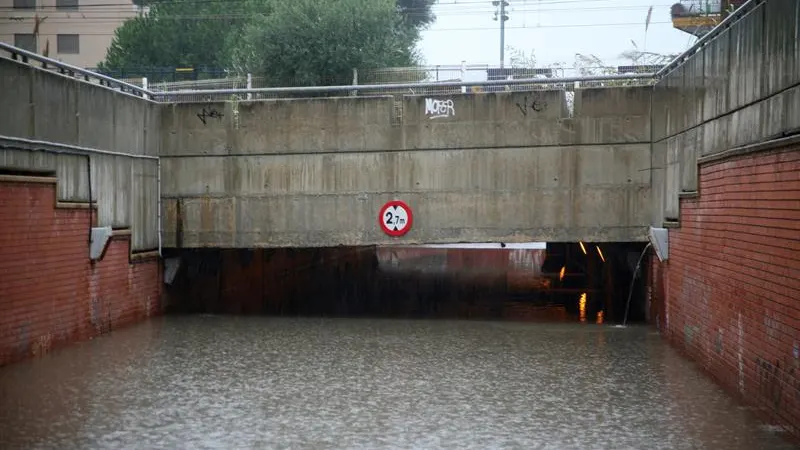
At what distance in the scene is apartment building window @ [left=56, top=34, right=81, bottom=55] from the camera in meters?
59.2

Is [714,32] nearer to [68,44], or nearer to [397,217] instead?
[397,217]

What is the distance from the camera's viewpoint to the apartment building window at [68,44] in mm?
59250

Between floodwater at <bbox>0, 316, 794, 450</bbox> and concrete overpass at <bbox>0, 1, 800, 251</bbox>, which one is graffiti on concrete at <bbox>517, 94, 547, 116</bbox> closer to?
concrete overpass at <bbox>0, 1, 800, 251</bbox>

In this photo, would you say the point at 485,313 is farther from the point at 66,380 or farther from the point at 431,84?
the point at 66,380

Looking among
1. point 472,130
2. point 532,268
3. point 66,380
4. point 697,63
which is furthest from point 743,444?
point 532,268

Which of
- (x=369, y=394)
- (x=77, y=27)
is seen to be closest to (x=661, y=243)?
(x=369, y=394)

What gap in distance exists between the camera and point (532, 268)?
37.4 m

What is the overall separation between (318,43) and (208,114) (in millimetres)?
15952

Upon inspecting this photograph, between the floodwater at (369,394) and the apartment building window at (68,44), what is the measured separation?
1816 inches

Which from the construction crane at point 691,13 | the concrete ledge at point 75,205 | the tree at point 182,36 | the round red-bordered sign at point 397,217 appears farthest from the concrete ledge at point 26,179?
the tree at point 182,36

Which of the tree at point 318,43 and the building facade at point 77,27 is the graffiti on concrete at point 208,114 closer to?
Answer: the tree at point 318,43

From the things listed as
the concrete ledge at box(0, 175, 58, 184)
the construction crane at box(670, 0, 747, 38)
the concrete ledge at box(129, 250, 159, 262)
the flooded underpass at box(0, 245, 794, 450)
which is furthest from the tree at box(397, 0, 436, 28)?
the concrete ledge at box(0, 175, 58, 184)

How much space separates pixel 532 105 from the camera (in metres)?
20.3

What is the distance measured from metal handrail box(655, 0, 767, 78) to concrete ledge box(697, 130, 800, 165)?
73.7 inches
